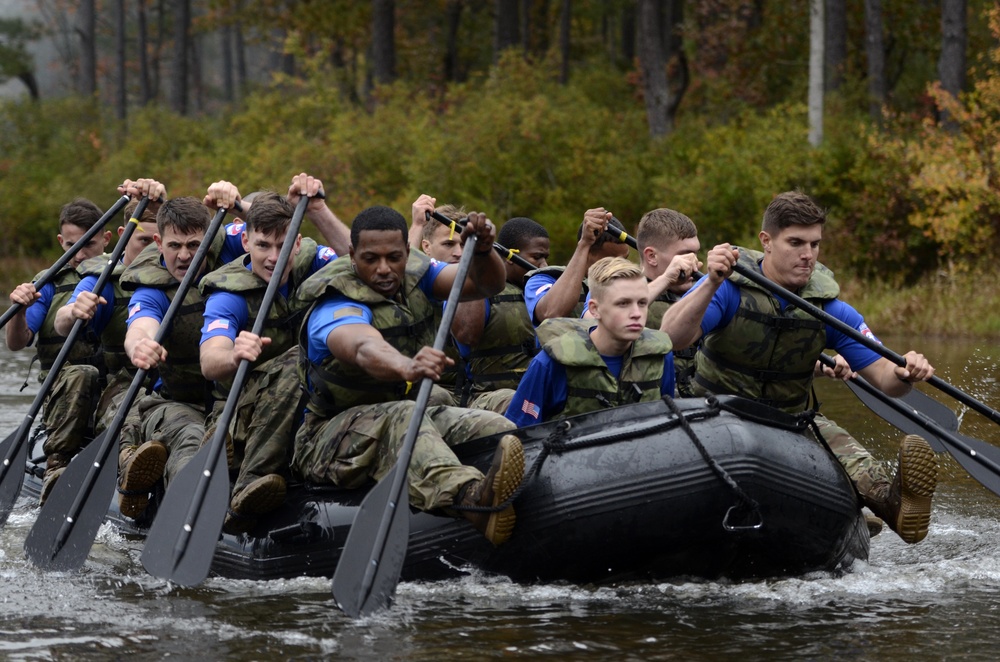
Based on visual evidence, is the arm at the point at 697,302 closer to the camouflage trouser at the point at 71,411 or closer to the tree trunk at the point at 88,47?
the camouflage trouser at the point at 71,411

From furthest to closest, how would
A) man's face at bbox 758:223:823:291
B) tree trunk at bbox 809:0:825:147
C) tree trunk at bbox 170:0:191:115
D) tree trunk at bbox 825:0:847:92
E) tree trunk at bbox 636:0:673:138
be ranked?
tree trunk at bbox 170:0:191:115 → tree trunk at bbox 825:0:847:92 → tree trunk at bbox 636:0:673:138 → tree trunk at bbox 809:0:825:147 → man's face at bbox 758:223:823:291

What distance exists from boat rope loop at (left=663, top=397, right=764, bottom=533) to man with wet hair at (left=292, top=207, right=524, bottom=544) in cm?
74

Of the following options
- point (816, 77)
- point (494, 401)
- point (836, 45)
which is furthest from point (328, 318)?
point (836, 45)

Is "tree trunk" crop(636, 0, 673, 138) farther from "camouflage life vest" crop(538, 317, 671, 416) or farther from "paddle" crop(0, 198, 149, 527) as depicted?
"camouflage life vest" crop(538, 317, 671, 416)

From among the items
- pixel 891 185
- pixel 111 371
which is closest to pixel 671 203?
pixel 891 185

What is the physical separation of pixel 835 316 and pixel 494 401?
176 centimetres

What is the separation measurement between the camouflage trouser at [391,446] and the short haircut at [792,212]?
1.50 m

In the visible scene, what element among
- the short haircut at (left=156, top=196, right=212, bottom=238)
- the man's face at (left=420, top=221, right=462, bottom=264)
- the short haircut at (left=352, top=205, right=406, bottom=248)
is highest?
the short haircut at (left=352, top=205, right=406, bottom=248)

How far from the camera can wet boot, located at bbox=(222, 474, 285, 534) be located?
5895 millimetres

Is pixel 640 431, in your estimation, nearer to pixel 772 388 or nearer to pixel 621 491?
pixel 621 491

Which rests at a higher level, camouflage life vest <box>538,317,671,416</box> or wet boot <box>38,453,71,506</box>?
camouflage life vest <box>538,317,671,416</box>

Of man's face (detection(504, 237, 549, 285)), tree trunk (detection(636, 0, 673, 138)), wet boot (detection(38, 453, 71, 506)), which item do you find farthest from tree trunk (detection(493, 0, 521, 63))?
wet boot (detection(38, 453, 71, 506))

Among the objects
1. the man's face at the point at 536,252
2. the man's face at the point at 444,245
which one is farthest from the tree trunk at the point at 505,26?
the man's face at the point at 444,245

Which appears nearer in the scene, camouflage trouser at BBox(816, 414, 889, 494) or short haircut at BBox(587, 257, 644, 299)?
short haircut at BBox(587, 257, 644, 299)
